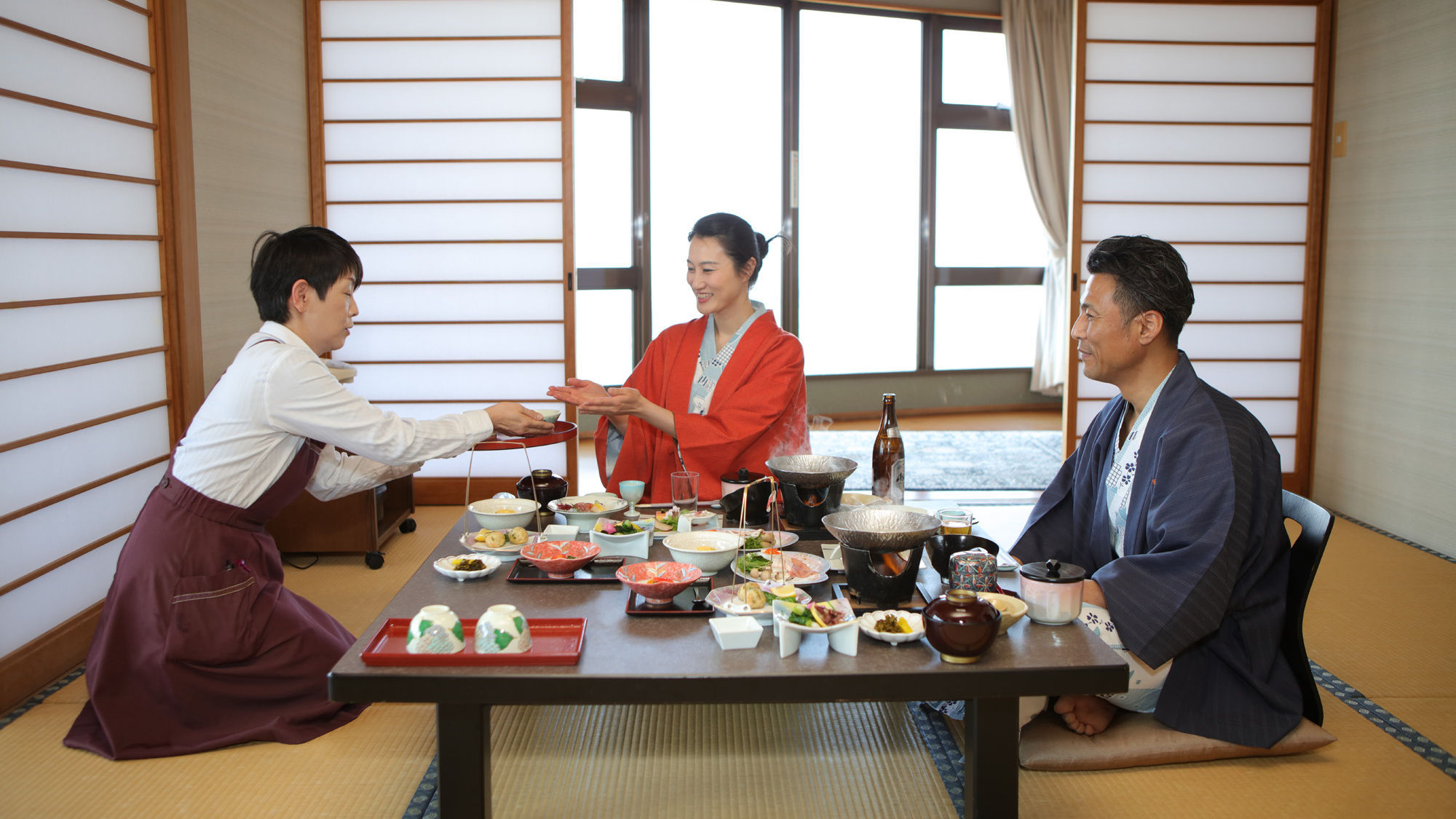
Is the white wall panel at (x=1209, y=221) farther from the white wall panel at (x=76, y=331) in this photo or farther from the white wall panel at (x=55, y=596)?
the white wall panel at (x=55, y=596)

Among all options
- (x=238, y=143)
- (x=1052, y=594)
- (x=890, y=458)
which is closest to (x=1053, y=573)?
(x=1052, y=594)

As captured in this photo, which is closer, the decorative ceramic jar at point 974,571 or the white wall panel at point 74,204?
the decorative ceramic jar at point 974,571

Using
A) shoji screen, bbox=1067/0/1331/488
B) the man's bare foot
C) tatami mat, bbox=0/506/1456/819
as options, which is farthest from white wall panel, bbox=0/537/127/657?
shoji screen, bbox=1067/0/1331/488

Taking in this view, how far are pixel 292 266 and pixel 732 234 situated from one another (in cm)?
125

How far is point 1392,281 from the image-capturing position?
14.2 feet

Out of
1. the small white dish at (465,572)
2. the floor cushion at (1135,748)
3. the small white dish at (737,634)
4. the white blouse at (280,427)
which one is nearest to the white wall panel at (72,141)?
the white blouse at (280,427)

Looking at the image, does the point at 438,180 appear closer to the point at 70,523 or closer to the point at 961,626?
the point at 70,523

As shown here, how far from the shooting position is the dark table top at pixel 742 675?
5.04 ft

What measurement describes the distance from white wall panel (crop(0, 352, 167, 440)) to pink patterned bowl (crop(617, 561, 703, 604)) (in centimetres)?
174

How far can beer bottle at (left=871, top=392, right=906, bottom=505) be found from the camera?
2.55 m

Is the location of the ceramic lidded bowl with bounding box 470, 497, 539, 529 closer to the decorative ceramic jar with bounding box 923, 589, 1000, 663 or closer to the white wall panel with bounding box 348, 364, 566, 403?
the decorative ceramic jar with bounding box 923, 589, 1000, 663

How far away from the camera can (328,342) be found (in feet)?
8.14

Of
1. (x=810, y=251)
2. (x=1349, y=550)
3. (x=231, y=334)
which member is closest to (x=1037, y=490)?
(x=1349, y=550)

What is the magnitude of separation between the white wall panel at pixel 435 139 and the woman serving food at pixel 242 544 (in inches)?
95.5
